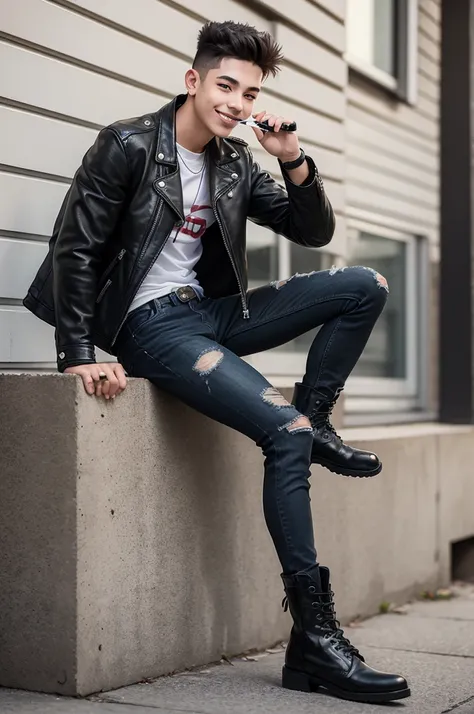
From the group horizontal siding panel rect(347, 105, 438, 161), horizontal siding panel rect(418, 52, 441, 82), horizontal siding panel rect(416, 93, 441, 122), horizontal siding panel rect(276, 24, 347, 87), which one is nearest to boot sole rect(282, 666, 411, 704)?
horizontal siding panel rect(276, 24, 347, 87)

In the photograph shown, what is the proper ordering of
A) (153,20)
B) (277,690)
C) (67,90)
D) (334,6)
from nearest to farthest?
1. (277,690)
2. (67,90)
3. (153,20)
4. (334,6)

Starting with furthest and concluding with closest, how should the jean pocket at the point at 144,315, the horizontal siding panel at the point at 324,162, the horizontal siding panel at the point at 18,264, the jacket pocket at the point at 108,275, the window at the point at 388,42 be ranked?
1. the window at the point at 388,42
2. the horizontal siding panel at the point at 324,162
3. the horizontal siding panel at the point at 18,264
4. the jean pocket at the point at 144,315
5. the jacket pocket at the point at 108,275

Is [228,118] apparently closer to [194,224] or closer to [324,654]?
[194,224]

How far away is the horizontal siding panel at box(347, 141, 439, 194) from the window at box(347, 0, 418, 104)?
437 millimetres

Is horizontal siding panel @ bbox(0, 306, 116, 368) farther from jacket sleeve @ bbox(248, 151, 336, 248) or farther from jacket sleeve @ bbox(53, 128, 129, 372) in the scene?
jacket sleeve @ bbox(248, 151, 336, 248)

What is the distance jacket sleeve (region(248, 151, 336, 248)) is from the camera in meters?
4.28

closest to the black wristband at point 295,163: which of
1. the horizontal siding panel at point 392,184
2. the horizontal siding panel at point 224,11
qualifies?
the horizontal siding panel at point 224,11

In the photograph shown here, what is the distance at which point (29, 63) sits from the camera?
168 inches

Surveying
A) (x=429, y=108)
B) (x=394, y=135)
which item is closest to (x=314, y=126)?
(x=394, y=135)

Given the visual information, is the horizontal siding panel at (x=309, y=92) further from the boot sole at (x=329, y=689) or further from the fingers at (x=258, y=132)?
the boot sole at (x=329, y=689)

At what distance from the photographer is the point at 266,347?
14.5 ft

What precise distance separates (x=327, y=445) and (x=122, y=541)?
793mm

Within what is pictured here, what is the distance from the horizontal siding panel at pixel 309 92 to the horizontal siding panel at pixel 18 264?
1907mm

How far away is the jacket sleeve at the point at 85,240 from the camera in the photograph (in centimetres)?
385
